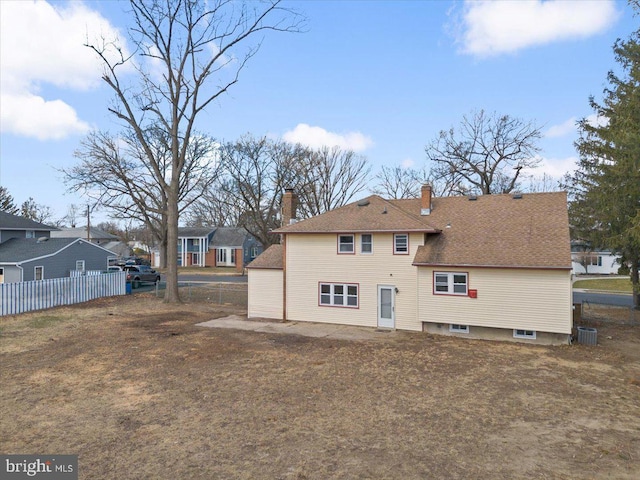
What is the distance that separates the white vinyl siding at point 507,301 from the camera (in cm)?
1519

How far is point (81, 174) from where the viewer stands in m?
27.3

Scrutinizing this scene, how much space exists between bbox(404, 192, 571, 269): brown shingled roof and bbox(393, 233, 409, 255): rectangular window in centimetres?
61

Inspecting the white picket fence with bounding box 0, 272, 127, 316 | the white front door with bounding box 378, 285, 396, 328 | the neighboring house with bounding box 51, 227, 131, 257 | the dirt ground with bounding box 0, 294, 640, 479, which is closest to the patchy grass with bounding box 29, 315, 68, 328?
the white picket fence with bounding box 0, 272, 127, 316

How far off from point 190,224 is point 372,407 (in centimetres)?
6732

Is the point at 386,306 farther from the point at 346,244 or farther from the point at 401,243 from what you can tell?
the point at 346,244

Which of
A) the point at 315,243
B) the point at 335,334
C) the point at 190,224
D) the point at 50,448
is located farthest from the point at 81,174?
the point at 190,224

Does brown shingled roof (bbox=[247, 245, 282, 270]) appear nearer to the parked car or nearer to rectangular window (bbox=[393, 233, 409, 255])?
rectangular window (bbox=[393, 233, 409, 255])

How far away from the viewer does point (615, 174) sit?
18.5 m

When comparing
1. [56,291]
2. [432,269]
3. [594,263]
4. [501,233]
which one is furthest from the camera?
[594,263]

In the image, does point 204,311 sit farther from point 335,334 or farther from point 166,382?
point 166,382

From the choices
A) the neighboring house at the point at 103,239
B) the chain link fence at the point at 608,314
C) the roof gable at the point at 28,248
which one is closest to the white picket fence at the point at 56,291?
the roof gable at the point at 28,248

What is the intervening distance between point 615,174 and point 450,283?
9.24m

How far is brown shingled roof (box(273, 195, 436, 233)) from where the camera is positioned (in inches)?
714
